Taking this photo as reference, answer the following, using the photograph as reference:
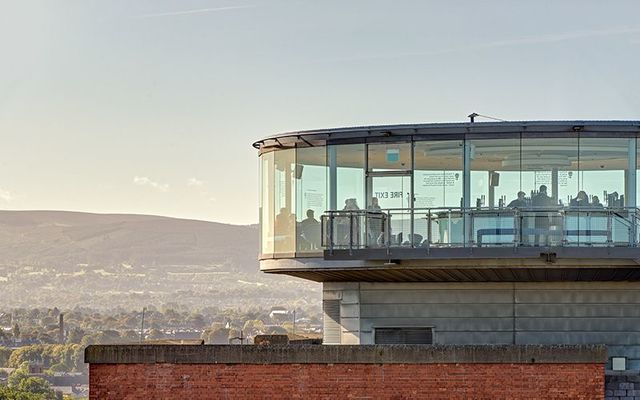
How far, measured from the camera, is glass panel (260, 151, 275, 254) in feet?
108

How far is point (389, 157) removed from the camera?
1220 inches

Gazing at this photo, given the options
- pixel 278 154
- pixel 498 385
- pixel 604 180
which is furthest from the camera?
pixel 278 154

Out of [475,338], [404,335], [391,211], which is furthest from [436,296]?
[391,211]

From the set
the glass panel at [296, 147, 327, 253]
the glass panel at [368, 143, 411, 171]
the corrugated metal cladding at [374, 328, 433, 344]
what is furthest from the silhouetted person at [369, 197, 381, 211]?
the corrugated metal cladding at [374, 328, 433, 344]

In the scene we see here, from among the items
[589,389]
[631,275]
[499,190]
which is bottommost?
[589,389]

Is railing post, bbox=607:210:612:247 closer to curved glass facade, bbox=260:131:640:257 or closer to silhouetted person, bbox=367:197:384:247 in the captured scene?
curved glass facade, bbox=260:131:640:257

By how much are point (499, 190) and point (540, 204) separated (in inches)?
37.0

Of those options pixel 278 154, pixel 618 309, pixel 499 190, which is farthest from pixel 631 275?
pixel 278 154

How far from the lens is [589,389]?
84.8 ft

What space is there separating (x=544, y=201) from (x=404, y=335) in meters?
4.52

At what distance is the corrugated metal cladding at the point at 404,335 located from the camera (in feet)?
104

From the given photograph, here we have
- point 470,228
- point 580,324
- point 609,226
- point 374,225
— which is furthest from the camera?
point 580,324

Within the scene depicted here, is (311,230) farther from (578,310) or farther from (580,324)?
(580,324)

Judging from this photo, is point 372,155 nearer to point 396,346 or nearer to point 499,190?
point 499,190
